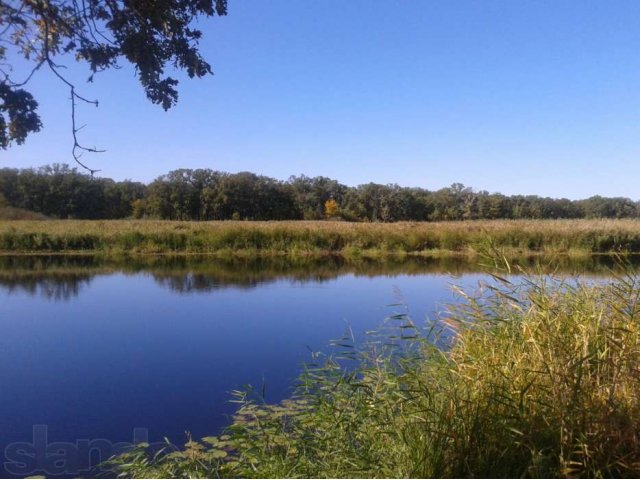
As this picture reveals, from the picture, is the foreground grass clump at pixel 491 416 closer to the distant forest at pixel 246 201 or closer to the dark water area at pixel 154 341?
the dark water area at pixel 154 341

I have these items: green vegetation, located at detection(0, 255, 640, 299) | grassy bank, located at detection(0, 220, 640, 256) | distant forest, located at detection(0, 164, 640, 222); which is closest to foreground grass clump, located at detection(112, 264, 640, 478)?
green vegetation, located at detection(0, 255, 640, 299)

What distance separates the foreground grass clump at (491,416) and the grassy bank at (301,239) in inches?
615

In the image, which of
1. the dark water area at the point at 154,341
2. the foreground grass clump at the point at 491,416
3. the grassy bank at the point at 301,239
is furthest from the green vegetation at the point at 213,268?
the foreground grass clump at the point at 491,416

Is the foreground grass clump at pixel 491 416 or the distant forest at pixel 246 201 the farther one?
the distant forest at pixel 246 201

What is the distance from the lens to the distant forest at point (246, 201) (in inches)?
1061

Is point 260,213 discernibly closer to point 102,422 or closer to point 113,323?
point 113,323

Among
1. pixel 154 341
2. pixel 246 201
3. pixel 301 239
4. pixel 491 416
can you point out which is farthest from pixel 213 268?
pixel 246 201

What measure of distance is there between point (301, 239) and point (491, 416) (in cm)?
1735

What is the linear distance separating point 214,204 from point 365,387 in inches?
1145

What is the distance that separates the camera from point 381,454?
281cm

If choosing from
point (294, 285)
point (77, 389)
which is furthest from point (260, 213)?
point (77, 389)

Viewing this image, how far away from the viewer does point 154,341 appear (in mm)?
7320

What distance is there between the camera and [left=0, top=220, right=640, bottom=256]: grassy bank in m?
19.3

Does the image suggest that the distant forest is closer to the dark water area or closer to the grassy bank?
the grassy bank
